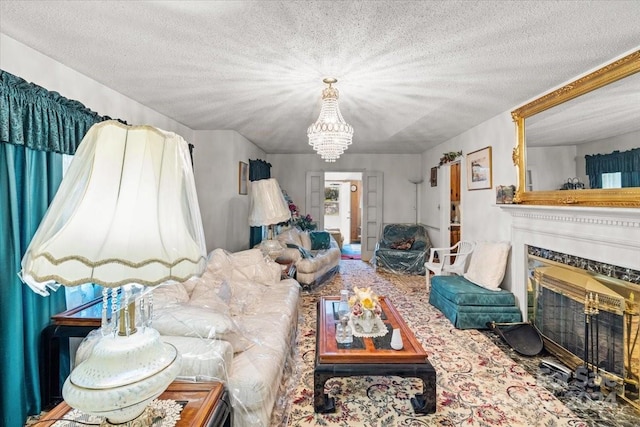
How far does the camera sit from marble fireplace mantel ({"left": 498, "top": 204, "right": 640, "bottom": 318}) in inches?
84.8

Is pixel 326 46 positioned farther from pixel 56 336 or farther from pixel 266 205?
pixel 56 336

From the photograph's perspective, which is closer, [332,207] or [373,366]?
[373,366]

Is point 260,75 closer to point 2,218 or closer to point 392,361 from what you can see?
point 2,218

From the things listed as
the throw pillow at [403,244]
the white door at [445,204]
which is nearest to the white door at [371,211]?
the throw pillow at [403,244]

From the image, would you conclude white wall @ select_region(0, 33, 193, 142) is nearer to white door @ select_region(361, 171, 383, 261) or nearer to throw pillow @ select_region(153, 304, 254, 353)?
throw pillow @ select_region(153, 304, 254, 353)

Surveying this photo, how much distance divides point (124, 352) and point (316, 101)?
2.77m

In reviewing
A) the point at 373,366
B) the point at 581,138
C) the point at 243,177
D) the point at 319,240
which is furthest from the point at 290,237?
the point at 581,138

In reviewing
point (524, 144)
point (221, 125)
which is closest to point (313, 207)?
point (221, 125)

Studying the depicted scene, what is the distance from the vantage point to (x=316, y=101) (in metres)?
3.18

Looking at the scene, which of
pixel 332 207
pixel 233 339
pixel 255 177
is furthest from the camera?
pixel 332 207

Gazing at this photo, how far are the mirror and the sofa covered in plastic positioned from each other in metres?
2.77

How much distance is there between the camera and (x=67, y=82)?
236 cm

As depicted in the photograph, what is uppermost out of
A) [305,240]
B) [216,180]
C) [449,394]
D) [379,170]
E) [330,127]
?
[379,170]

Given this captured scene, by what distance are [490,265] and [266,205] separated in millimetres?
2740
